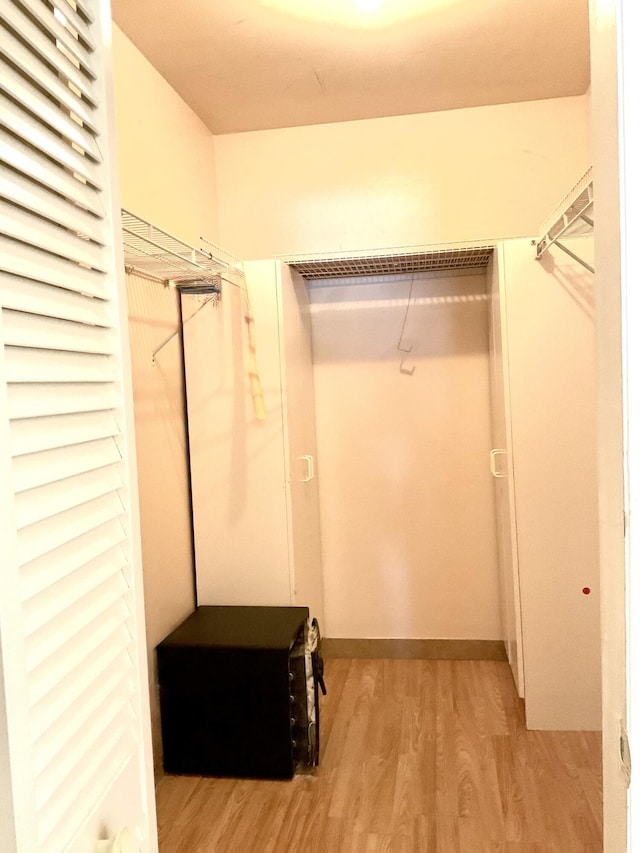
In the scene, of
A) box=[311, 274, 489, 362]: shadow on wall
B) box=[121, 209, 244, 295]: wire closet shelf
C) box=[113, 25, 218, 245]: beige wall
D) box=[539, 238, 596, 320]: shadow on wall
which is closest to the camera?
box=[121, 209, 244, 295]: wire closet shelf

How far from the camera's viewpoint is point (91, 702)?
0.88m

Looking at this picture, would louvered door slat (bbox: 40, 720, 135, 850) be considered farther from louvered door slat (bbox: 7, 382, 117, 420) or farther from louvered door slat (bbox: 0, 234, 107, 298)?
louvered door slat (bbox: 0, 234, 107, 298)

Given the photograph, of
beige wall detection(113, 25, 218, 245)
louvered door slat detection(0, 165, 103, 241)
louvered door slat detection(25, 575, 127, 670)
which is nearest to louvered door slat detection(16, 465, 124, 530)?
louvered door slat detection(25, 575, 127, 670)

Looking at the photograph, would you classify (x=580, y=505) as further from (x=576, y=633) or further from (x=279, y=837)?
(x=279, y=837)

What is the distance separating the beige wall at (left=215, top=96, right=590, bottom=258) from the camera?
3016mm

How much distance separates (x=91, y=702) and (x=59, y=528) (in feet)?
0.79

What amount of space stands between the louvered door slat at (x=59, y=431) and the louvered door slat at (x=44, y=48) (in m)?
0.43

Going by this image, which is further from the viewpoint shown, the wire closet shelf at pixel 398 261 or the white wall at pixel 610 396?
the wire closet shelf at pixel 398 261

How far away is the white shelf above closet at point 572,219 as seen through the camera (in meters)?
1.85

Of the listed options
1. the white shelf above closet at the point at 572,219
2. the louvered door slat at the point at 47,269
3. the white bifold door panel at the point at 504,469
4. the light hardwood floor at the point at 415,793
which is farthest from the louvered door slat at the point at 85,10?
the light hardwood floor at the point at 415,793

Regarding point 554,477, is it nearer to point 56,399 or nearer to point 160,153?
point 160,153

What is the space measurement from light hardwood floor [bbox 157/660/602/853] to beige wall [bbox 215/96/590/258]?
81.6 inches

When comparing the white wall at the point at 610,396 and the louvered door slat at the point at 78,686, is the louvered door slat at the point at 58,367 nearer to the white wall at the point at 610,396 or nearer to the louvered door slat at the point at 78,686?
the louvered door slat at the point at 78,686

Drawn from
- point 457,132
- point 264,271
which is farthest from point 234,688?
point 457,132
